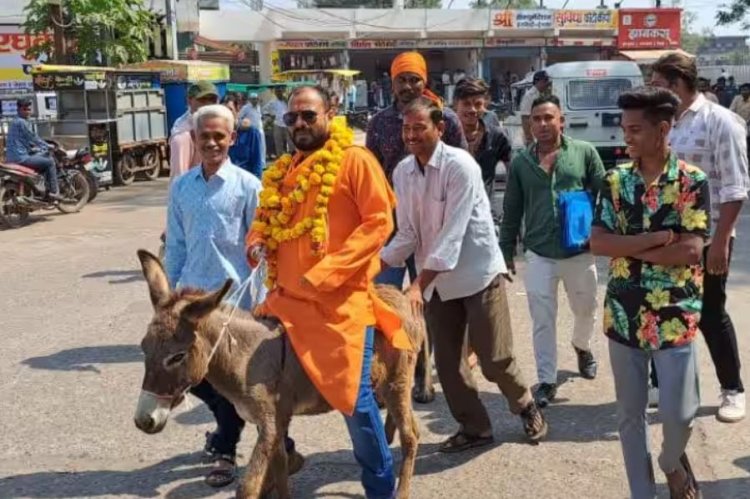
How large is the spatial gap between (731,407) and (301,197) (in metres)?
2.88

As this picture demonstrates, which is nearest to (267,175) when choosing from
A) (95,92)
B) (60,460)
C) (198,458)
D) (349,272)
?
(349,272)

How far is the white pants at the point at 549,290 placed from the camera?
17.2ft

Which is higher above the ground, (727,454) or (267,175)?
(267,175)

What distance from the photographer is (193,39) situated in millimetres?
38312

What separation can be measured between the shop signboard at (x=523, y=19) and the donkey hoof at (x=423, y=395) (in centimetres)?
3877

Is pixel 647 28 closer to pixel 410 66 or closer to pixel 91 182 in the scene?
pixel 91 182

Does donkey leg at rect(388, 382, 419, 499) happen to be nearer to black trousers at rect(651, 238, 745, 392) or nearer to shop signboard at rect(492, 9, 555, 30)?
black trousers at rect(651, 238, 745, 392)

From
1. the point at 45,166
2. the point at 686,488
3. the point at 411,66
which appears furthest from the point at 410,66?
the point at 45,166

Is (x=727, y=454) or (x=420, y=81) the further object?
(x=420, y=81)

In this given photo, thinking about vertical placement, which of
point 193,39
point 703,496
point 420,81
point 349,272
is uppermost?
point 193,39

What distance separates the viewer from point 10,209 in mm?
13141

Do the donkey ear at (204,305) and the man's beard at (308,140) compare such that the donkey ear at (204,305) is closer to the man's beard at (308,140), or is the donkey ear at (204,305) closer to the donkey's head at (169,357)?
the donkey's head at (169,357)

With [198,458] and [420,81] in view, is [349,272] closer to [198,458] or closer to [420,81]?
[198,458]

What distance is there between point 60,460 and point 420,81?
3020 millimetres
